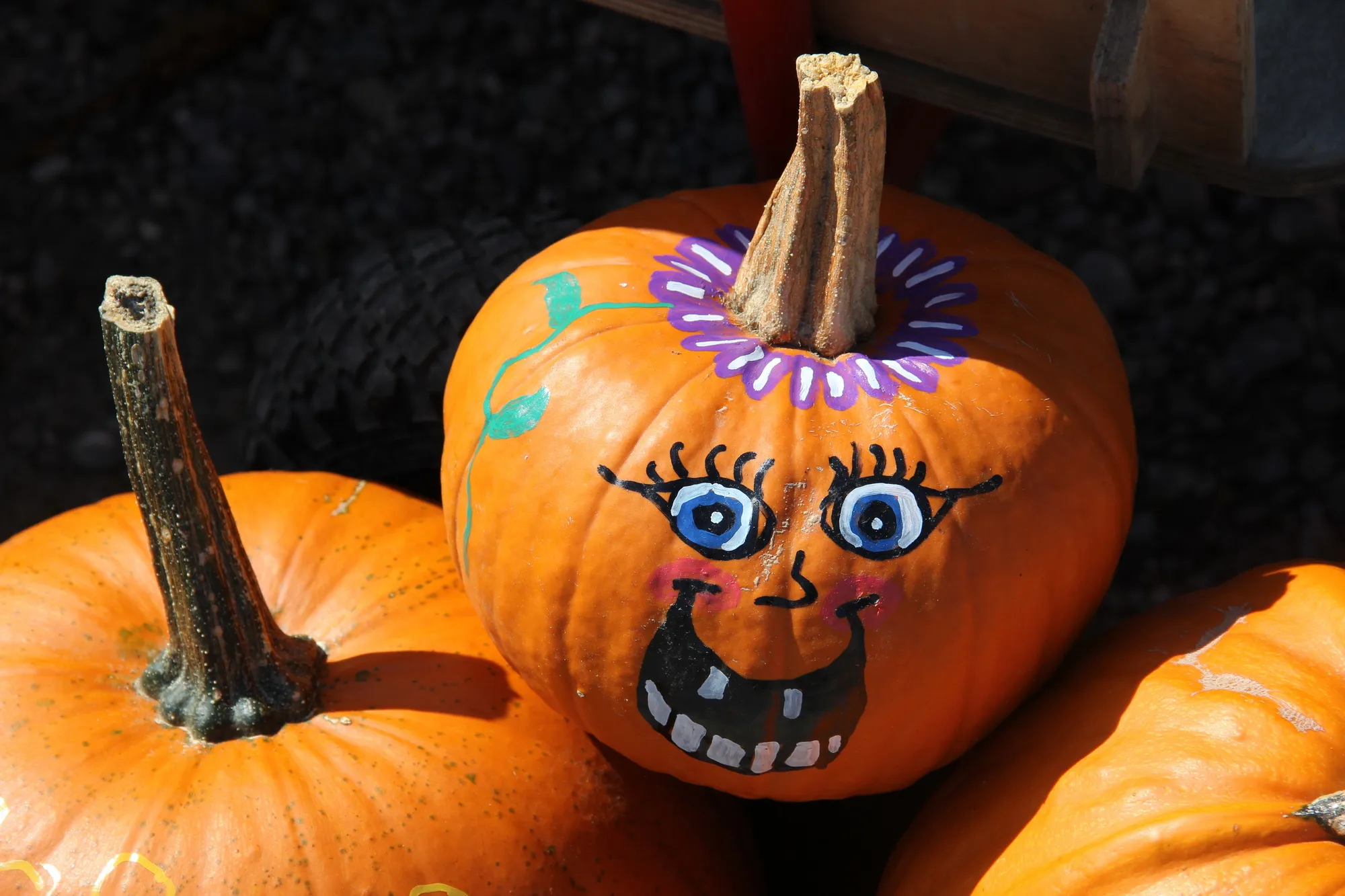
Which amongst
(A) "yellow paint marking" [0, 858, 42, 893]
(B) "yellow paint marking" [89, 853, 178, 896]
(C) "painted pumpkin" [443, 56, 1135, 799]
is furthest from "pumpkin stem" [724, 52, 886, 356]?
(A) "yellow paint marking" [0, 858, 42, 893]

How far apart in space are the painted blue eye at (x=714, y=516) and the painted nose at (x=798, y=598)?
0.06 m

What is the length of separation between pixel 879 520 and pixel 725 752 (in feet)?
1.16

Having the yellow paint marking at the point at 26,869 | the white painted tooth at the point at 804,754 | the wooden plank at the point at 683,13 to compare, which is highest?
the wooden plank at the point at 683,13

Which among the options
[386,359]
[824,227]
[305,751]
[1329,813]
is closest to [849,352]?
[824,227]

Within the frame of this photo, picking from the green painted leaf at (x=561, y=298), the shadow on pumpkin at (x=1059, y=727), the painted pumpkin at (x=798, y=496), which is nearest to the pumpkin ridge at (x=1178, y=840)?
the shadow on pumpkin at (x=1059, y=727)

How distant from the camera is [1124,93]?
1.83 m

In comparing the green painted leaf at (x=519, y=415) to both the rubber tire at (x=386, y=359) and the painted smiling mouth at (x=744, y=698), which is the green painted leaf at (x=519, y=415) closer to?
the painted smiling mouth at (x=744, y=698)

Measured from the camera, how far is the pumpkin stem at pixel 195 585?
5.22ft

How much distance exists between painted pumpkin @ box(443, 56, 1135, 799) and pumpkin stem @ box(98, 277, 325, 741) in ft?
0.94

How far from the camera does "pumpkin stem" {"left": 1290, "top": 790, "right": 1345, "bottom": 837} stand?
1391 mm

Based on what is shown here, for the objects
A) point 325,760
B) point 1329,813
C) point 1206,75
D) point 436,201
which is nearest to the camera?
point 1329,813

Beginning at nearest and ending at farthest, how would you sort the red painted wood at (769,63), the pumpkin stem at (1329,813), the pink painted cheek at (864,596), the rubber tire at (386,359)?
the pumpkin stem at (1329,813) → the pink painted cheek at (864,596) → the red painted wood at (769,63) → the rubber tire at (386,359)

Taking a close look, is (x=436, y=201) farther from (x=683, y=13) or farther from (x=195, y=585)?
(x=195, y=585)

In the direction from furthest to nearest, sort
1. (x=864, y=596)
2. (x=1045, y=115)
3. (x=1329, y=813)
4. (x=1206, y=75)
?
1. (x=1045, y=115)
2. (x=1206, y=75)
3. (x=864, y=596)
4. (x=1329, y=813)
